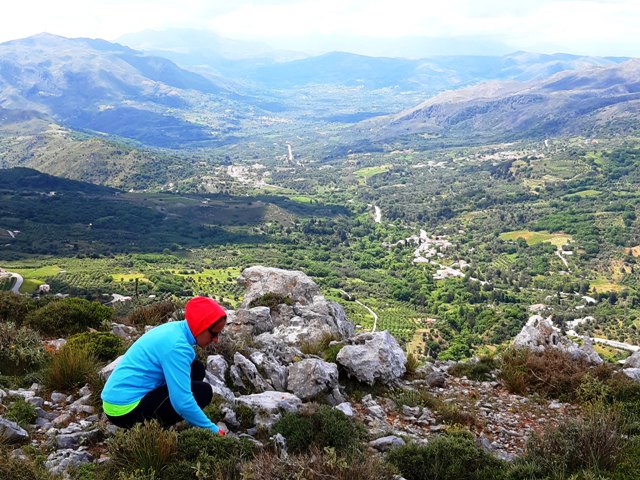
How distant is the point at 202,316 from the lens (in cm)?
651

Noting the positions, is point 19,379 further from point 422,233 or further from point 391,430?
point 422,233

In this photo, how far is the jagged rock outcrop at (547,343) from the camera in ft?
44.4

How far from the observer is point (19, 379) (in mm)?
9625

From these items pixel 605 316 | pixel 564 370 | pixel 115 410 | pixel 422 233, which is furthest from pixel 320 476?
pixel 422 233

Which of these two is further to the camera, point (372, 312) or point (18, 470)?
point (372, 312)

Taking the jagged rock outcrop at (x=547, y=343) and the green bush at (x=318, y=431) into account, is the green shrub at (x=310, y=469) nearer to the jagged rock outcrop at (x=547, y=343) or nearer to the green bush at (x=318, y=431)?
the green bush at (x=318, y=431)

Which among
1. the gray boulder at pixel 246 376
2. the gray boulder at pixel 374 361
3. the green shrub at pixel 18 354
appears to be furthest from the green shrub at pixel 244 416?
the green shrub at pixel 18 354

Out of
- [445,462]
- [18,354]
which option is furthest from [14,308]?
[445,462]

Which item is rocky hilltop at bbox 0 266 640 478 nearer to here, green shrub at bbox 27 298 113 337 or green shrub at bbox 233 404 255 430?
green shrub at bbox 233 404 255 430

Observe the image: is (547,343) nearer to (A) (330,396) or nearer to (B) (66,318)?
(A) (330,396)

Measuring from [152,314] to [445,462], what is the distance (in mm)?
11051

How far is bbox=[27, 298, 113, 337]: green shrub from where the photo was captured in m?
13.8

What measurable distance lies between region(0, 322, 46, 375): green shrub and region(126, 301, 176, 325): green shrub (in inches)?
173

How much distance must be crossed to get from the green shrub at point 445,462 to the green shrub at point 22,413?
5.78 m
